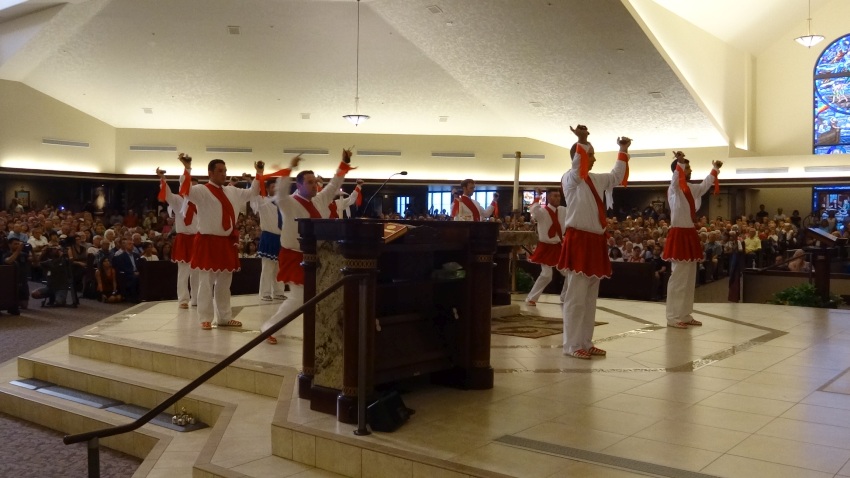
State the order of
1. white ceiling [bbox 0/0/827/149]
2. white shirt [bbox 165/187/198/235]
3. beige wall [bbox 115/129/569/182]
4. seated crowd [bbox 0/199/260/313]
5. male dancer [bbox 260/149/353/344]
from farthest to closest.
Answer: beige wall [bbox 115/129/569/182], white ceiling [bbox 0/0/827/149], seated crowd [bbox 0/199/260/313], white shirt [bbox 165/187/198/235], male dancer [bbox 260/149/353/344]

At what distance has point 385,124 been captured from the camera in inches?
864

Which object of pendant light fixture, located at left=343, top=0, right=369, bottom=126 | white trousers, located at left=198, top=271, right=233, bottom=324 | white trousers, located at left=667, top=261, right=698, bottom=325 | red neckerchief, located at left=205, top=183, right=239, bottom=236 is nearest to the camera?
red neckerchief, located at left=205, top=183, right=239, bottom=236

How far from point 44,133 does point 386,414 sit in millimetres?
18599

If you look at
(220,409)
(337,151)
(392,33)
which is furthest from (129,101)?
(220,409)

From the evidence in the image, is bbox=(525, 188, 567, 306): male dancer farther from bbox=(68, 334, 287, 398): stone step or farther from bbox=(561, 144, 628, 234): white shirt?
bbox=(68, 334, 287, 398): stone step

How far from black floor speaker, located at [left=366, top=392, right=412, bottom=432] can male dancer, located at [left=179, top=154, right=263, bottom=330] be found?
4.00 meters

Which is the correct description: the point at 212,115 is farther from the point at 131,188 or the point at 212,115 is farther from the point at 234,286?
the point at 234,286

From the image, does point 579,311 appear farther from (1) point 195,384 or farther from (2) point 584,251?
(1) point 195,384

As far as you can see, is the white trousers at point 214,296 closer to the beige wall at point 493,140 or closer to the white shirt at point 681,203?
the white shirt at point 681,203

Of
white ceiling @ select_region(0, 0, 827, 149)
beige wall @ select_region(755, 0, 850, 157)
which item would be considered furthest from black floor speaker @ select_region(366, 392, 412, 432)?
beige wall @ select_region(755, 0, 850, 157)

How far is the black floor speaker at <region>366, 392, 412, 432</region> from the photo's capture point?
4.26m

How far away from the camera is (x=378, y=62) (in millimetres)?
18172

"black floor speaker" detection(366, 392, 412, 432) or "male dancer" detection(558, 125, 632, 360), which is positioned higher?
"male dancer" detection(558, 125, 632, 360)

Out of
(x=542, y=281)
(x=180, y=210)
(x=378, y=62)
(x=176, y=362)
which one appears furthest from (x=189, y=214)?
(x=378, y=62)
